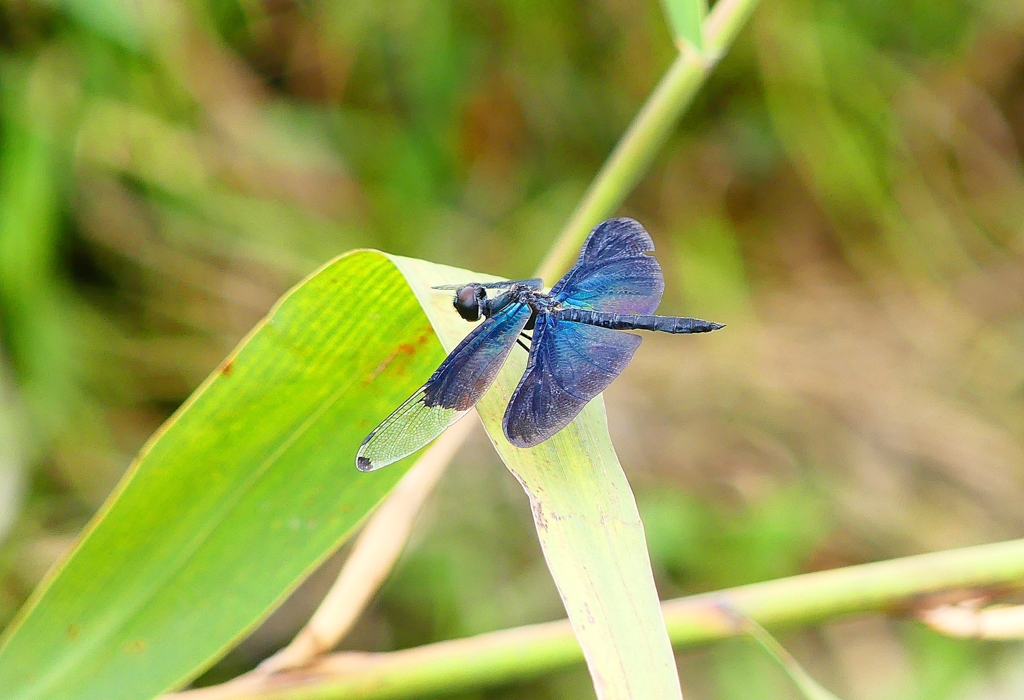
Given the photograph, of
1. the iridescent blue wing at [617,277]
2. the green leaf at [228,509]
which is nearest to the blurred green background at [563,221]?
the green leaf at [228,509]

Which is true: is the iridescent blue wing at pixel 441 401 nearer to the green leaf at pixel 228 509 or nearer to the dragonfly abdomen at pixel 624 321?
the green leaf at pixel 228 509

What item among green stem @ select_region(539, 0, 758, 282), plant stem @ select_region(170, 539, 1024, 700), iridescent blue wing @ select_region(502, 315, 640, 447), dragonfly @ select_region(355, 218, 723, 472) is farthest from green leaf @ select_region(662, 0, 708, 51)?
plant stem @ select_region(170, 539, 1024, 700)

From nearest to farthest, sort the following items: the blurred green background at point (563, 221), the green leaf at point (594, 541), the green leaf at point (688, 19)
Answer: the green leaf at point (594, 541) → the green leaf at point (688, 19) → the blurred green background at point (563, 221)

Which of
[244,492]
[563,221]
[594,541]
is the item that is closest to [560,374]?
[594,541]

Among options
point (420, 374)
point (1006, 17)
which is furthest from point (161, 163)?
point (1006, 17)

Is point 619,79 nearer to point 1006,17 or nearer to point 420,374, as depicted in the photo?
point 1006,17
